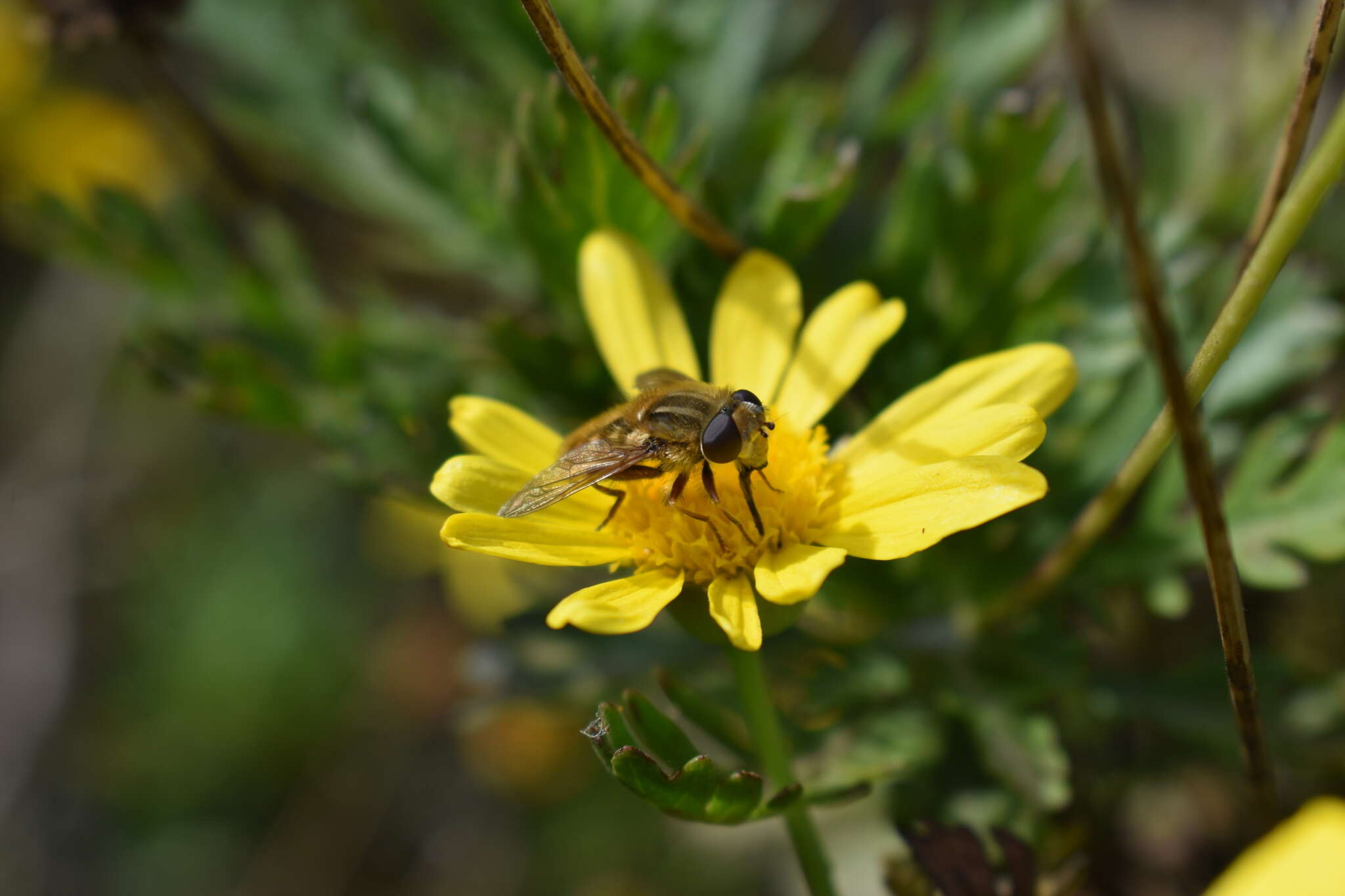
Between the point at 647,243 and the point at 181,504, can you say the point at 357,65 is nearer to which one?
the point at 647,243

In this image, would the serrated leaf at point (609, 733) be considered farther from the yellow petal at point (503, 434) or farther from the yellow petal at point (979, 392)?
the yellow petal at point (979, 392)

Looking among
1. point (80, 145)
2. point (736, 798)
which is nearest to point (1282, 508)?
point (736, 798)

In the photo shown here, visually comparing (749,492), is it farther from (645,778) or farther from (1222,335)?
(1222,335)

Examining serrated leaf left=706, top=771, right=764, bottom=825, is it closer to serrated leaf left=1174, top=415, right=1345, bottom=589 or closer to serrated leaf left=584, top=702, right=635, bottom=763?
serrated leaf left=584, top=702, right=635, bottom=763

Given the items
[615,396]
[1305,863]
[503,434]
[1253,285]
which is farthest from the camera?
[615,396]

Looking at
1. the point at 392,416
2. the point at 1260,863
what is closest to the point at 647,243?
the point at 392,416

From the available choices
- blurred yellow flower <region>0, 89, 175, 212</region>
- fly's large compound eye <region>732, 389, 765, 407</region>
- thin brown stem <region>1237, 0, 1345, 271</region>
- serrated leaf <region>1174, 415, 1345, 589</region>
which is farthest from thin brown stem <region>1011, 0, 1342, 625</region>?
blurred yellow flower <region>0, 89, 175, 212</region>
